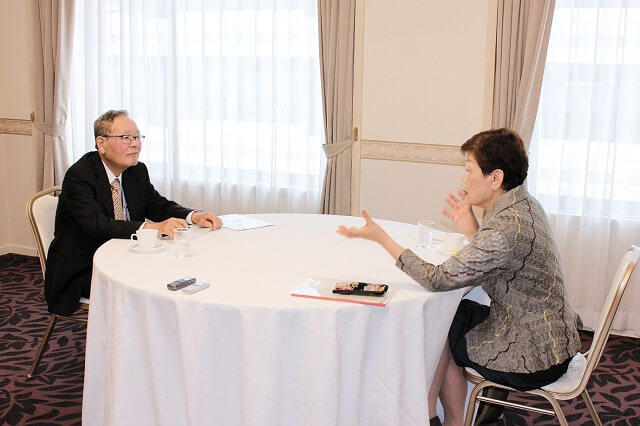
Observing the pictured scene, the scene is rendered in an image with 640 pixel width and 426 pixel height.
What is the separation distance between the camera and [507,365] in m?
2.68

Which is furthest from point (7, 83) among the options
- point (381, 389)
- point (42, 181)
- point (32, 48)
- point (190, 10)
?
point (381, 389)

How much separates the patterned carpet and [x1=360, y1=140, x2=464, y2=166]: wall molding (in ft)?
4.97

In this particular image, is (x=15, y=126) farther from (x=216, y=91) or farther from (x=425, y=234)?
(x=425, y=234)

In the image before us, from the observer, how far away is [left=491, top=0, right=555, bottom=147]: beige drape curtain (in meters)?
4.60

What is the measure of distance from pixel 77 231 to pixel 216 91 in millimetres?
2266

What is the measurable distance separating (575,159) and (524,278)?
7.70ft

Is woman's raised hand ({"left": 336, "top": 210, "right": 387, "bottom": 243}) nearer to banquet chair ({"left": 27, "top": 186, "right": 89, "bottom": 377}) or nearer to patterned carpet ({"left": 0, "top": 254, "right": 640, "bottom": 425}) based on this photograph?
patterned carpet ({"left": 0, "top": 254, "right": 640, "bottom": 425})

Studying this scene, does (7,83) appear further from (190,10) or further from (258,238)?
(258,238)

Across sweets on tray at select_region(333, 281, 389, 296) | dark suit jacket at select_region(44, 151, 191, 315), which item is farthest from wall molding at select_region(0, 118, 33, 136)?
sweets on tray at select_region(333, 281, 389, 296)

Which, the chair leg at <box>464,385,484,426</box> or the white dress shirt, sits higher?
the white dress shirt

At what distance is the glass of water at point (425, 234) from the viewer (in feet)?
11.0

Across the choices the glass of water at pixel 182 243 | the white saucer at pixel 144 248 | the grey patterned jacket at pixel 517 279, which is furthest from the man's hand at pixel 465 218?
the white saucer at pixel 144 248

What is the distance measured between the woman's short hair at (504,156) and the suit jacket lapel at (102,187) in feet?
6.49

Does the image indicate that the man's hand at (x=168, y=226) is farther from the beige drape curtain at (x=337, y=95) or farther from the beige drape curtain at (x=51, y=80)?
the beige drape curtain at (x=51, y=80)
